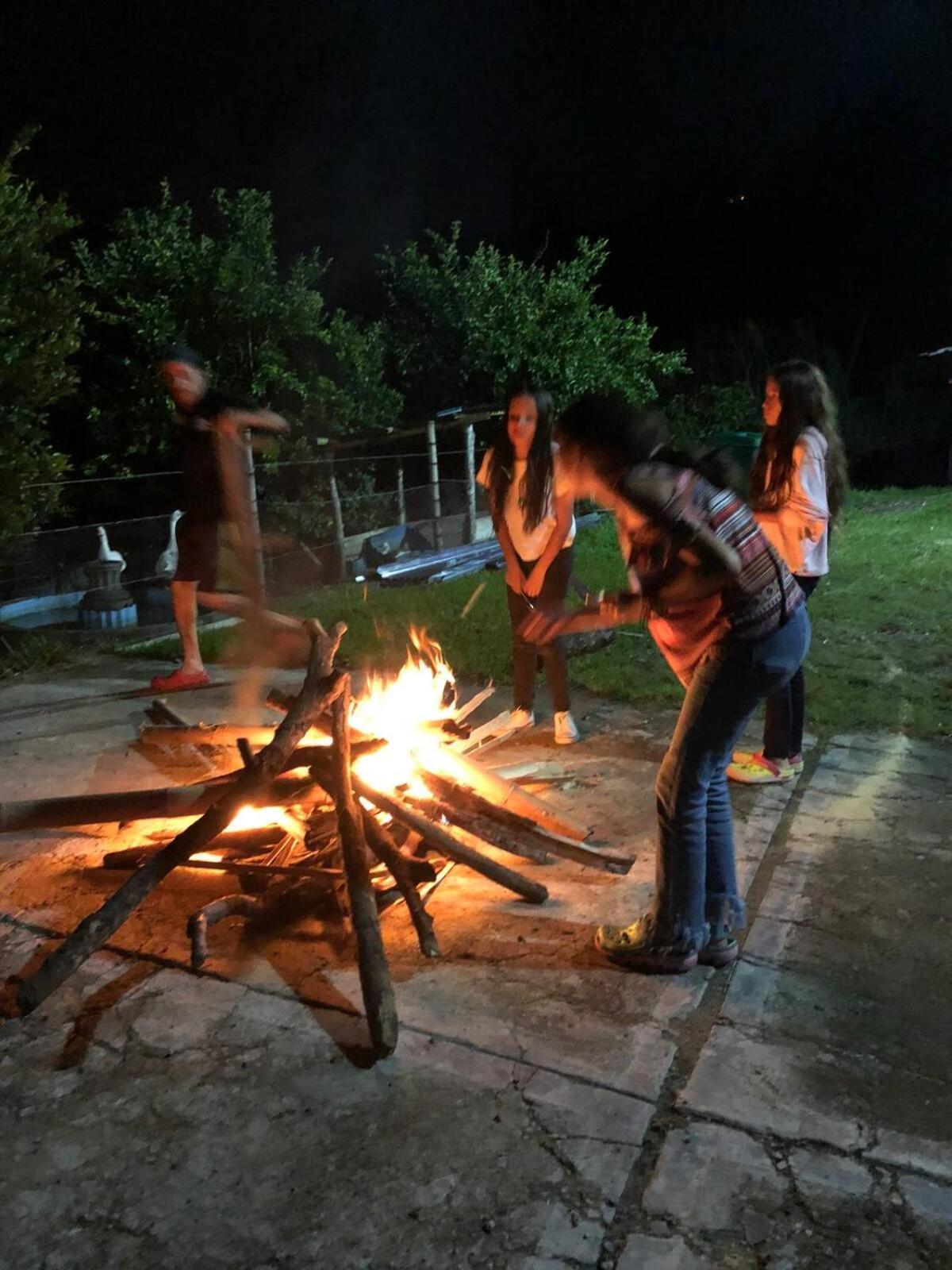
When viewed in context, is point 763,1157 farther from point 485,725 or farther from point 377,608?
point 377,608

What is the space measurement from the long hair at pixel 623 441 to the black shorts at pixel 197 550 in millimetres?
3747

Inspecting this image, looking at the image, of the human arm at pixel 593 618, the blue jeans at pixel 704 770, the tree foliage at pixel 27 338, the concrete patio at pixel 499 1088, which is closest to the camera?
the concrete patio at pixel 499 1088

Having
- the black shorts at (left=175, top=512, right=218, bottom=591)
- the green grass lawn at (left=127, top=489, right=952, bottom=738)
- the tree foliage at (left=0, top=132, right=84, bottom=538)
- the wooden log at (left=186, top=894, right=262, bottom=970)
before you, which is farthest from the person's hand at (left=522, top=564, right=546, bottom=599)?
the tree foliage at (left=0, top=132, right=84, bottom=538)

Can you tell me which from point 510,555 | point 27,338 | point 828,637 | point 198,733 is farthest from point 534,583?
point 27,338

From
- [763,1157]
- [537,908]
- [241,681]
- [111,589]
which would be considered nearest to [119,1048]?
[537,908]

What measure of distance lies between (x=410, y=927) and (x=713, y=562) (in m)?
1.71

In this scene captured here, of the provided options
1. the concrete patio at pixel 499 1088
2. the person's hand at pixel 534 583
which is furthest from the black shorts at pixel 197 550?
the concrete patio at pixel 499 1088

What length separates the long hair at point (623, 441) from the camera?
2.77 metres

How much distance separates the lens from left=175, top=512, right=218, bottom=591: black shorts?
608 centimetres

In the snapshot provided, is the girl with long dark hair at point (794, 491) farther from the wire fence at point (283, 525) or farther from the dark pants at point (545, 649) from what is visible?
the wire fence at point (283, 525)

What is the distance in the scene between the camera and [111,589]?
1061 cm

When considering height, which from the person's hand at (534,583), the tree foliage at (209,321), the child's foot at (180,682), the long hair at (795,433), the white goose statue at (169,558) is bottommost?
the child's foot at (180,682)

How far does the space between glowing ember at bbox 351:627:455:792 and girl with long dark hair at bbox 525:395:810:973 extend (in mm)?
1068

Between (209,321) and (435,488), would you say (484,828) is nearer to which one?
Answer: (435,488)
